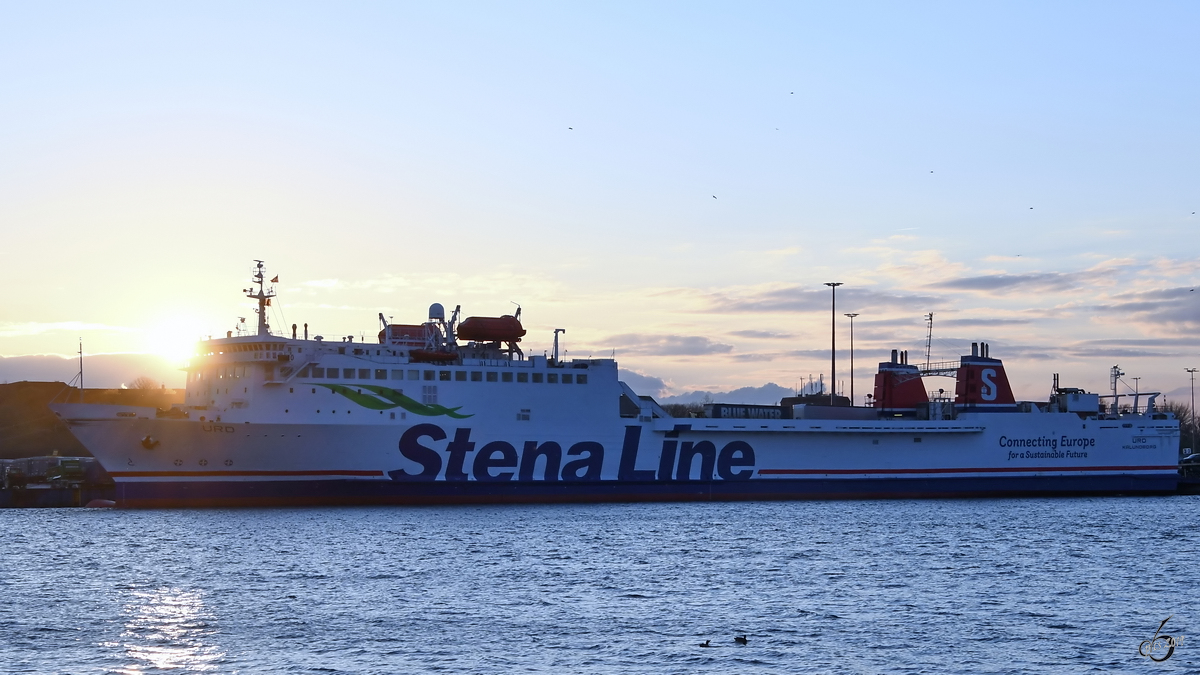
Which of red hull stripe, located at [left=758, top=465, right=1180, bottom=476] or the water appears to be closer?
the water

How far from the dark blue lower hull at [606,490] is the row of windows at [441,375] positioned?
370 centimetres

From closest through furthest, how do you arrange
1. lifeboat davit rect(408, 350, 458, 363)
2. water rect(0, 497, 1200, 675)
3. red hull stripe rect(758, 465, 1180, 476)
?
water rect(0, 497, 1200, 675)
lifeboat davit rect(408, 350, 458, 363)
red hull stripe rect(758, 465, 1180, 476)

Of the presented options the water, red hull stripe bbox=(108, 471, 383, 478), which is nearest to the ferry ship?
red hull stripe bbox=(108, 471, 383, 478)

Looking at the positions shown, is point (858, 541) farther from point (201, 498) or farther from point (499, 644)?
point (201, 498)

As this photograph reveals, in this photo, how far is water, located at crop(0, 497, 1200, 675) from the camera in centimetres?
1853

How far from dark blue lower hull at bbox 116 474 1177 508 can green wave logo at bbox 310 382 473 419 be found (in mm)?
2523

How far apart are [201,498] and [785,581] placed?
72.2ft

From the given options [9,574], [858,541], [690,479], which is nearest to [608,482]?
[690,479]

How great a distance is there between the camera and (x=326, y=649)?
18938mm

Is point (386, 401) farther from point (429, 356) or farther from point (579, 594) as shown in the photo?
point (579, 594)

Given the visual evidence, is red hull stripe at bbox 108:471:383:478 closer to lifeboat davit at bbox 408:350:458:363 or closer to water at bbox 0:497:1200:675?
water at bbox 0:497:1200:675

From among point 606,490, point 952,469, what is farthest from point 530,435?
point 952,469

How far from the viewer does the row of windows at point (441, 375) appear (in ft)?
136

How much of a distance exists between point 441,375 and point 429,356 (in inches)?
45.9
